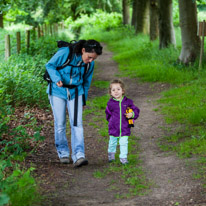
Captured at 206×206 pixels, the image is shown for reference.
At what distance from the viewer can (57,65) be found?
5.47m

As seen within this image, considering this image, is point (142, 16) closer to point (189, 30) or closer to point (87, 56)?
point (189, 30)

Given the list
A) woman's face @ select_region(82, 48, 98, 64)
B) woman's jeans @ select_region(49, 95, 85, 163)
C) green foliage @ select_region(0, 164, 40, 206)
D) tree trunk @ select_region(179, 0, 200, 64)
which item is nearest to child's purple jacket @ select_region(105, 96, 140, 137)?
woman's jeans @ select_region(49, 95, 85, 163)

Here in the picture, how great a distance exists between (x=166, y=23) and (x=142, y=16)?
8272mm

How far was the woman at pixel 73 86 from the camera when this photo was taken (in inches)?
211

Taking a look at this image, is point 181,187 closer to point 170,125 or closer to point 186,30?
point 170,125

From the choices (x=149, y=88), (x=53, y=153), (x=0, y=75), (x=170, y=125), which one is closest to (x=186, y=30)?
(x=149, y=88)

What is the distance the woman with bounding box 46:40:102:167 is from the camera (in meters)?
5.37

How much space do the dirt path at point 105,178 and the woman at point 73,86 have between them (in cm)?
36

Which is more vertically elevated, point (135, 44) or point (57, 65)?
point (57, 65)

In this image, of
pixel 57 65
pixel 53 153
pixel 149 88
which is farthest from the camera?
pixel 149 88

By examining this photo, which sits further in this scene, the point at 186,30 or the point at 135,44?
the point at 135,44

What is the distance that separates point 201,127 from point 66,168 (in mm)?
2922

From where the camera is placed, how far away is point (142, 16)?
24078mm

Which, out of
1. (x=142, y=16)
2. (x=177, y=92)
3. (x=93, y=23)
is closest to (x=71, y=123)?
(x=177, y=92)
